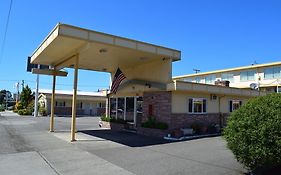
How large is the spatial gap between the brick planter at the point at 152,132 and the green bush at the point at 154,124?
23cm

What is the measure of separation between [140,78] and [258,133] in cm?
1274

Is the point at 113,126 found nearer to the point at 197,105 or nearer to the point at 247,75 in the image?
the point at 197,105

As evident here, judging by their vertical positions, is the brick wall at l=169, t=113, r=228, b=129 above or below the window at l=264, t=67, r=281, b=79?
below

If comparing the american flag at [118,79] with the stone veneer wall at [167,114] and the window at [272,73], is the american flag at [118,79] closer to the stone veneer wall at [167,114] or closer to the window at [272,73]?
the stone veneer wall at [167,114]

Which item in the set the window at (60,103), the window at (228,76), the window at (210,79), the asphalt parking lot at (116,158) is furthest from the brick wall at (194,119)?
the window at (60,103)

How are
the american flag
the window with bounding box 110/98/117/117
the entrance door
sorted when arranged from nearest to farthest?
the entrance door, the american flag, the window with bounding box 110/98/117/117

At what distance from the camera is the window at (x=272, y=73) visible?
38844mm

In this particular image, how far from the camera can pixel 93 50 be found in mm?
14836

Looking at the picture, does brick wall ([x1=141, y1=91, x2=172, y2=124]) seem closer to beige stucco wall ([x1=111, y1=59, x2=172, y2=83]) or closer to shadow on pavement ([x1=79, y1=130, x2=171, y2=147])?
beige stucco wall ([x1=111, y1=59, x2=172, y2=83])

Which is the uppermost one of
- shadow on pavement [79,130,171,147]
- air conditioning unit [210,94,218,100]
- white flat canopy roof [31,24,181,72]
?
white flat canopy roof [31,24,181,72]

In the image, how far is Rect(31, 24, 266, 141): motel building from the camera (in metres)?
13.7

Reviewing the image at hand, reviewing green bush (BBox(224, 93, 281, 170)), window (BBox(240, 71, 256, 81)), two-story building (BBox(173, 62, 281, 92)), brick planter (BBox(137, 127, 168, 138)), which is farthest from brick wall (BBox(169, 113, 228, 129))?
window (BBox(240, 71, 256, 81))

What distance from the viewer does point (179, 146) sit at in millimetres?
12906

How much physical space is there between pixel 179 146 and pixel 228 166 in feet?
13.9
